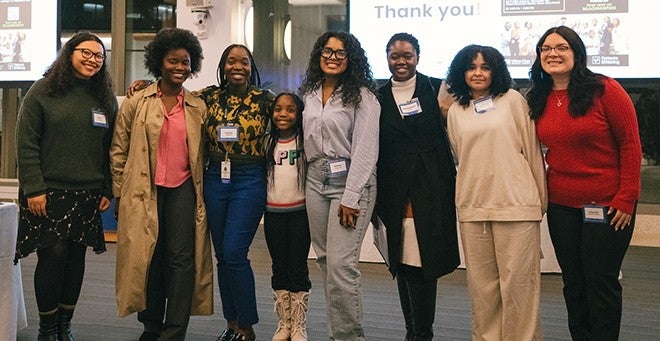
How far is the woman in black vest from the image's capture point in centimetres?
292

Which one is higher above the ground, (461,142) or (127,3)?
(127,3)

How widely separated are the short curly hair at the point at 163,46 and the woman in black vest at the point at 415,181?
0.94 m

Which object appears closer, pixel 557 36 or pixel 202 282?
pixel 557 36

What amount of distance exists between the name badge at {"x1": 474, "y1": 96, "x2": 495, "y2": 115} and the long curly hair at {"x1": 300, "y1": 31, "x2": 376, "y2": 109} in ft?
1.53

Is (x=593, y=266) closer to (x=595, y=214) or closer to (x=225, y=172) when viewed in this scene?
(x=595, y=214)

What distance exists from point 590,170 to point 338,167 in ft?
3.30

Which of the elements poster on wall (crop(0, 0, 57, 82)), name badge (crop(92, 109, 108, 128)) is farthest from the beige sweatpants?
poster on wall (crop(0, 0, 57, 82))

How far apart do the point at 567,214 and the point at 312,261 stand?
341cm

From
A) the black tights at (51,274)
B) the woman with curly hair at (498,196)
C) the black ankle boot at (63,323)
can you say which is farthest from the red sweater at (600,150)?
the black ankle boot at (63,323)

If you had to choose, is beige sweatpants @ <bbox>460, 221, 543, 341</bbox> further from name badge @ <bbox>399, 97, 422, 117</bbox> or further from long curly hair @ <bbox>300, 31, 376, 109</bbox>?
long curly hair @ <bbox>300, 31, 376, 109</bbox>

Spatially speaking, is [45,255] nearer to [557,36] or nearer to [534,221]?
[534,221]

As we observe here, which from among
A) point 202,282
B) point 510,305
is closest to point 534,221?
point 510,305

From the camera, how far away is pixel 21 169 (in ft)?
9.64

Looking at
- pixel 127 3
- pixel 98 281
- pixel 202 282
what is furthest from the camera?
pixel 127 3
